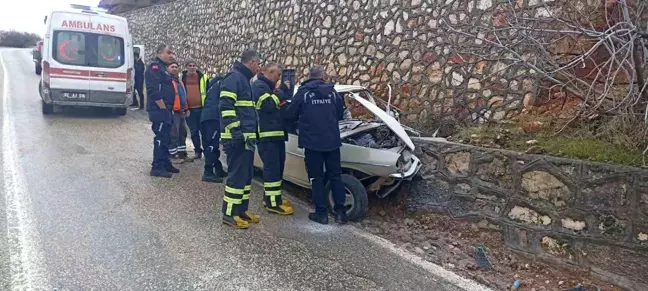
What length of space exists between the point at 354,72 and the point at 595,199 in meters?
5.79

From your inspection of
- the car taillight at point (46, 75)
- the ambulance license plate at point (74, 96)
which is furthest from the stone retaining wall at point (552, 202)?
the car taillight at point (46, 75)

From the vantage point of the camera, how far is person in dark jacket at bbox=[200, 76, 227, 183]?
22.5 feet

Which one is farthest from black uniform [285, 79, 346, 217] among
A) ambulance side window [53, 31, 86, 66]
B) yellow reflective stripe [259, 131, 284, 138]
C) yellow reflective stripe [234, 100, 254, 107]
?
ambulance side window [53, 31, 86, 66]

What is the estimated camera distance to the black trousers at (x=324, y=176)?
5383 millimetres

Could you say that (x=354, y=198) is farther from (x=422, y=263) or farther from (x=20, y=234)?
(x=20, y=234)

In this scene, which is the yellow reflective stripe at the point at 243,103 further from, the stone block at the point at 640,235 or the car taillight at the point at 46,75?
the car taillight at the point at 46,75

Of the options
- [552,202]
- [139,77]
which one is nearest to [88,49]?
[139,77]

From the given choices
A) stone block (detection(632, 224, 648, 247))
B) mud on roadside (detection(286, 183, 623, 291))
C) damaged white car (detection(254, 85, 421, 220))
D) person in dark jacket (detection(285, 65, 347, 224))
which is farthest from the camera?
damaged white car (detection(254, 85, 421, 220))

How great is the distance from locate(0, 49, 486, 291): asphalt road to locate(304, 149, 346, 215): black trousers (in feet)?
0.83

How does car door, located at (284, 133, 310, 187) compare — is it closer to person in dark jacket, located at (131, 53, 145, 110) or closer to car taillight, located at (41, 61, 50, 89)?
car taillight, located at (41, 61, 50, 89)

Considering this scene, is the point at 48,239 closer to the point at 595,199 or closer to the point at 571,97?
the point at 595,199

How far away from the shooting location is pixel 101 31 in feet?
38.2

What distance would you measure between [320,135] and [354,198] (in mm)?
835

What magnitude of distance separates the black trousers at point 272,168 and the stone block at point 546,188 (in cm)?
261
